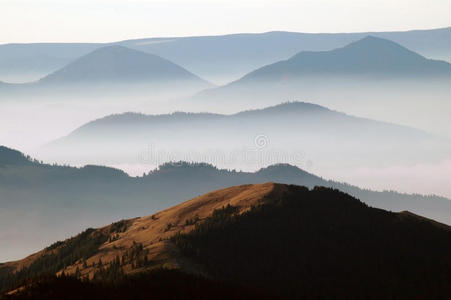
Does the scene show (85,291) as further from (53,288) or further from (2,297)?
(2,297)

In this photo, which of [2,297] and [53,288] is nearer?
[2,297]

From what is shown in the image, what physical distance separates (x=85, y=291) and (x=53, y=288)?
9542mm

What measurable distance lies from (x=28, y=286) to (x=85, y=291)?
44.2 feet

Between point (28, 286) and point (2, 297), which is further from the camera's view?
point (28, 286)

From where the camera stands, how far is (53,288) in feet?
629

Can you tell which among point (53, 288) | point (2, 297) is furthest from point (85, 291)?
point (2, 297)

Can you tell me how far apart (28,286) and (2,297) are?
15611 millimetres

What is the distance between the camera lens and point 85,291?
652 ft

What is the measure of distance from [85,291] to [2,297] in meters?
25.4

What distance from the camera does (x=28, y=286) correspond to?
19312 cm

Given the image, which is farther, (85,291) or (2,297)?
(85,291)

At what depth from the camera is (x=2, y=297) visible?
177625 millimetres
